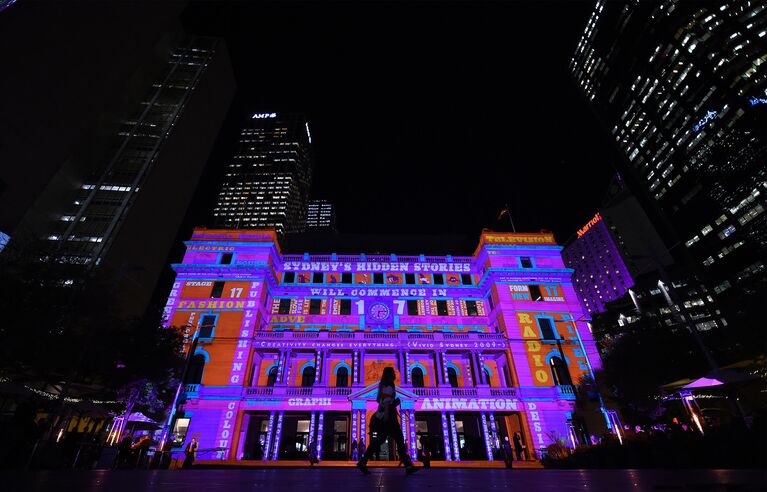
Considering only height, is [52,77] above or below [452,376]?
above

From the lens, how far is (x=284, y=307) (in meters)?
32.2

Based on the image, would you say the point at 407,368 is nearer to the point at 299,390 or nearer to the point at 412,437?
the point at 412,437

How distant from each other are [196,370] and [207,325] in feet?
11.9

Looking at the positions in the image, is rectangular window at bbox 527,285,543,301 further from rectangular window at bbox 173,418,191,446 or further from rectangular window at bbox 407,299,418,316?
rectangular window at bbox 173,418,191,446

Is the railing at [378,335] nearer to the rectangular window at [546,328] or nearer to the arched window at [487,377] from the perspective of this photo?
the arched window at [487,377]

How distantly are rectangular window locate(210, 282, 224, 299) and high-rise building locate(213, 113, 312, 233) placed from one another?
71086mm

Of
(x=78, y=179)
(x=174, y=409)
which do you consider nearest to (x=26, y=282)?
(x=174, y=409)

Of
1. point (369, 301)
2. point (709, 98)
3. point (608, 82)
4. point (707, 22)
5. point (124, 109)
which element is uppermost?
point (608, 82)

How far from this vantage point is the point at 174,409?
2147 centimetres

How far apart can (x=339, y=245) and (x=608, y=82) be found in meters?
90.6

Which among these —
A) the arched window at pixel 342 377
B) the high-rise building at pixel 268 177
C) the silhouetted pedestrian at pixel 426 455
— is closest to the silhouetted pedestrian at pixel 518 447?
the silhouetted pedestrian at pixel 426 455

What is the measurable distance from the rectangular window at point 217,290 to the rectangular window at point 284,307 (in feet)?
18.4

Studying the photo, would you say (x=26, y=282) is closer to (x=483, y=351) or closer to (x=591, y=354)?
(x=483, y=351)

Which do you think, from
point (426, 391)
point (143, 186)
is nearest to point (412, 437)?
point (426, 391)
